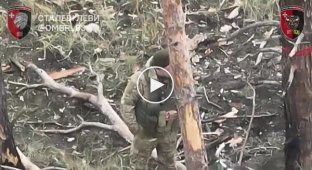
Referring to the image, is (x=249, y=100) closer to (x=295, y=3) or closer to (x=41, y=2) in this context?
(x=295, y=3)

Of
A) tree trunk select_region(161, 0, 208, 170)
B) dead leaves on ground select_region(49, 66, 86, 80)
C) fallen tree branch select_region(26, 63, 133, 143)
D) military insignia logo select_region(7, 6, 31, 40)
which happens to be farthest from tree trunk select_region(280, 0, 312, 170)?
military insignia logo select_region(7, 6, 31, 40)

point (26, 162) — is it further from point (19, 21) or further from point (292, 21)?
point (292, 21)

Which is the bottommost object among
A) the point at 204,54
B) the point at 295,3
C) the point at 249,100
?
the point at 249,100

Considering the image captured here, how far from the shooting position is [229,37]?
220cm

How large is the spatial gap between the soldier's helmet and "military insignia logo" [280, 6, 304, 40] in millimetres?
430

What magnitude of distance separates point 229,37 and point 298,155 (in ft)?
1.67

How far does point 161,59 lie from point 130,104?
200 millimetres

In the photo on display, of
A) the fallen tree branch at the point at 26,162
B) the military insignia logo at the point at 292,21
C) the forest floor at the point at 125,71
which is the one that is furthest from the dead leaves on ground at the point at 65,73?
the military insignia logo at the point at 292,21

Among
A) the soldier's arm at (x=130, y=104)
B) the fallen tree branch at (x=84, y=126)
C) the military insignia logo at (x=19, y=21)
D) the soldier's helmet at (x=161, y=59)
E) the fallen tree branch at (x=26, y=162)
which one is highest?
the military insignia logo at (x=19, y=21)

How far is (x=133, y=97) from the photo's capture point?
2203mm

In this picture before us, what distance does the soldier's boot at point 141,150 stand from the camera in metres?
2.23

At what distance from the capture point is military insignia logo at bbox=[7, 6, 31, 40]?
220 centimetres

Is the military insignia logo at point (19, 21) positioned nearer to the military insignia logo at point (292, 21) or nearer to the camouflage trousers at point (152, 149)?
the camouflage trousers at point (152, 149)

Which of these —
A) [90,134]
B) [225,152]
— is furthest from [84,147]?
[225,152]
